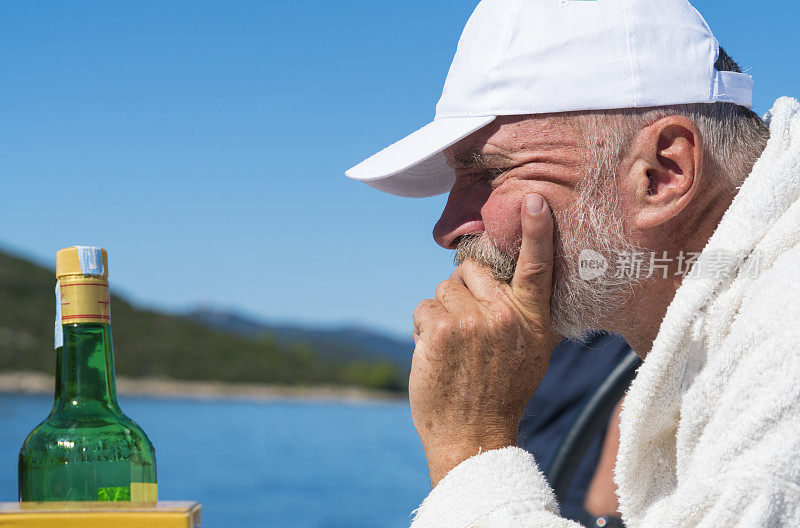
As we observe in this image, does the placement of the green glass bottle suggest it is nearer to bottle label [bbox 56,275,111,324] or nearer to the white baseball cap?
bottle label [bbox 56,275,111,324]

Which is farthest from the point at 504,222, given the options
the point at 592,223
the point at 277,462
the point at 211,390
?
the point at 211,390

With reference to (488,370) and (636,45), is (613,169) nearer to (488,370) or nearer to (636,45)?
(636,45)

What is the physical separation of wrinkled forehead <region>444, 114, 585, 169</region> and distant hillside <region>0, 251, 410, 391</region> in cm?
4963

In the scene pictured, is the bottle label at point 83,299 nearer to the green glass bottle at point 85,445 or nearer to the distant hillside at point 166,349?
the green glass bottle at point 85,445

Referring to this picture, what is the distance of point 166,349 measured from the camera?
58062 millimetres

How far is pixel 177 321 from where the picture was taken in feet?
208

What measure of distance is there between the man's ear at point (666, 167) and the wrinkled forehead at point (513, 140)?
125mm

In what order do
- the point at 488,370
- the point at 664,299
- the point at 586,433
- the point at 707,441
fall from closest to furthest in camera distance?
1. the point at 707,441
2. the point at 488,370
3. the point at 664,299
4. the point at 586,433

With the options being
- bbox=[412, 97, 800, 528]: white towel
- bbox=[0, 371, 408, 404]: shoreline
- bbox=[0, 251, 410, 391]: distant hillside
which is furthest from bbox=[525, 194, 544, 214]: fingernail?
bbox=[0, 371, 408, 404]: shoreline

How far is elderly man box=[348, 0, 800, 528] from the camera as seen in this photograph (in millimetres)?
1317

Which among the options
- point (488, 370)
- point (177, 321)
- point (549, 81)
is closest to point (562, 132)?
point (549, 81)

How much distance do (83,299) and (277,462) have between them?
25759 mm

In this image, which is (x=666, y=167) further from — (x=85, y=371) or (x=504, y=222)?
(x=85, y=371)

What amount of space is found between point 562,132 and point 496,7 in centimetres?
31
